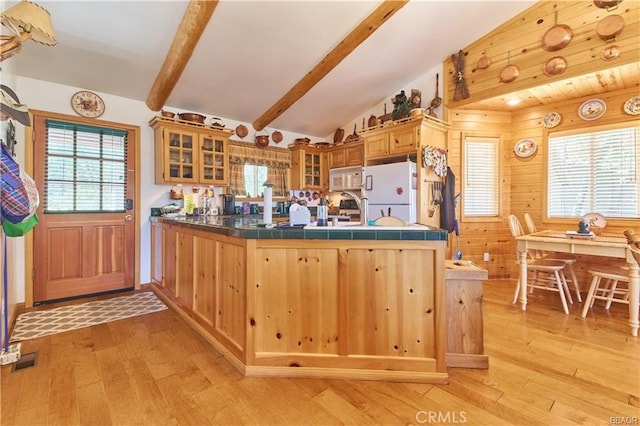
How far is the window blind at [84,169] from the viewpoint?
3186 millimetres

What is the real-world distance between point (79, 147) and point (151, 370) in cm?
295

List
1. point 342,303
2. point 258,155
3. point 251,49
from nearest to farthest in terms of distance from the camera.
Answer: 1. point 342,303
2. point 251,49
3. point 258,155

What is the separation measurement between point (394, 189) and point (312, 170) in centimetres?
197

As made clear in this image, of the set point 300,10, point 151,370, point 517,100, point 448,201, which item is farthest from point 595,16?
point 151,370

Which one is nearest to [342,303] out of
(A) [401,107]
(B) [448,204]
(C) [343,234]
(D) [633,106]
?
(C) [343,234]

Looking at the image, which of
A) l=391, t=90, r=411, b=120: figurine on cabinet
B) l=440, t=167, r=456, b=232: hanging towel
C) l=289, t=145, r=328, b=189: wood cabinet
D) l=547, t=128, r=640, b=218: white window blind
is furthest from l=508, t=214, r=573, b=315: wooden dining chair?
l=289, t=145, r=328, b=189: wood cabinet

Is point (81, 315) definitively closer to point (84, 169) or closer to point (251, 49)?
point (84, 169)

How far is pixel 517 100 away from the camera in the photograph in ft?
12.5

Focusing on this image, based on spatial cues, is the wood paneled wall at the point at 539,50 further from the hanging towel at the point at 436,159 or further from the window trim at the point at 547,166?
the hanging towel at the point at 436,159

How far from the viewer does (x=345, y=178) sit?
501 cm

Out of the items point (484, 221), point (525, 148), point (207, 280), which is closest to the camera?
point (207, 280)

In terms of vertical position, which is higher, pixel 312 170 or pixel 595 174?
pixel 312 170

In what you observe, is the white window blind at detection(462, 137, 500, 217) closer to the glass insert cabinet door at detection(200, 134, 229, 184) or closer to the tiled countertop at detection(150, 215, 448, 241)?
the tiled countertop at detection(150, 215, 448, 241)

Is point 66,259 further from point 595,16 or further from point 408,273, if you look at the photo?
point 595,16
